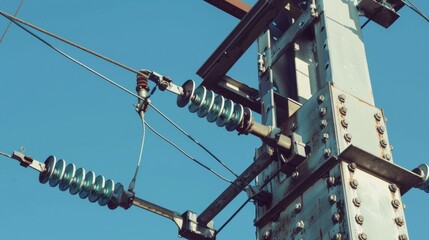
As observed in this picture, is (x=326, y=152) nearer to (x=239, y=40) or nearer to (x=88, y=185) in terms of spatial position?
(x=88, y=185)

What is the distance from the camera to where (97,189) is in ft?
24.1

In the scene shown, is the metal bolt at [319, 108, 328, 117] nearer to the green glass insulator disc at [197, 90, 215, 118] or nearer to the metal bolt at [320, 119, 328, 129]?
the metal bolt at [320, 119, 328, 129]

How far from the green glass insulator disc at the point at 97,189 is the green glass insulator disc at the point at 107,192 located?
31 millimetres

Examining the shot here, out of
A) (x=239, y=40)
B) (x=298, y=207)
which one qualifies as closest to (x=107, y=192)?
(x=298, y=207)

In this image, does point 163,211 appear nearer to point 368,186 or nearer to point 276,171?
point 276,171

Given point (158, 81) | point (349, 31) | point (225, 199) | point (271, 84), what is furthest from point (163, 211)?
point (349, 31)

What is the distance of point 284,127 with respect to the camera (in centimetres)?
781

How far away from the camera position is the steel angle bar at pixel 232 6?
34.5 feet

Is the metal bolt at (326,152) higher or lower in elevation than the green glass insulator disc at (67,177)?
higher

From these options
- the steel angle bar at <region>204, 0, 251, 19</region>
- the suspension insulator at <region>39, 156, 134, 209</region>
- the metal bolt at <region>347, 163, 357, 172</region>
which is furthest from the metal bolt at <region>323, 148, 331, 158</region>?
the steel angle bar at <region>204, 0, 251, 19</region>

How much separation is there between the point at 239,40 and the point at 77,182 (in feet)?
8.63

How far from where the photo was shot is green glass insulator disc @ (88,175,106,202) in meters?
7.36

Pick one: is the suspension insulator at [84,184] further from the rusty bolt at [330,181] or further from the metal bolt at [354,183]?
the metal bolt at [354,183]

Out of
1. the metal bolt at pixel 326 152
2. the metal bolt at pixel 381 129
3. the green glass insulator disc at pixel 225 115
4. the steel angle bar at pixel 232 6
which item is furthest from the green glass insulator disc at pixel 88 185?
the steel angle bar at pixel 232 6
